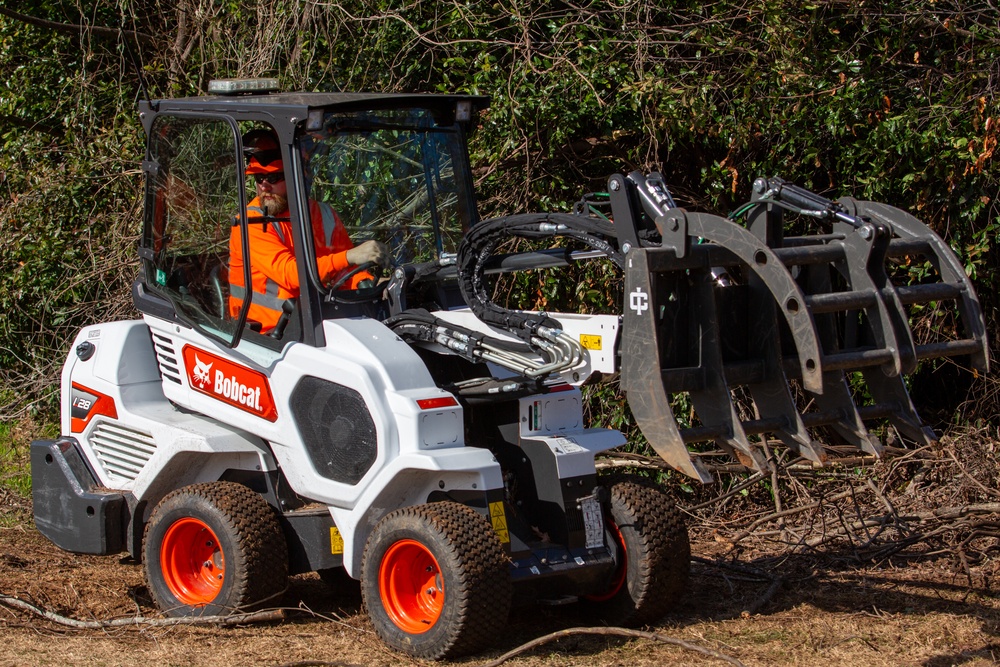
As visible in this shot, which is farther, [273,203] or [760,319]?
[273,203]

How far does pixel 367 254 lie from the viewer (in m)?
5.44

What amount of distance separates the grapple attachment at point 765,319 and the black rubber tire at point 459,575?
2.70 ft

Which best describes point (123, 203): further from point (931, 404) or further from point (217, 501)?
point (931, 404)

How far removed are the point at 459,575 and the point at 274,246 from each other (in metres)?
1.68

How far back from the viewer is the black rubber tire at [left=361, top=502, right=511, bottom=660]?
4.78m

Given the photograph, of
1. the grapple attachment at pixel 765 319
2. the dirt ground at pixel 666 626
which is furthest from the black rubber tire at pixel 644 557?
the grapple attachment at pixel 765 319

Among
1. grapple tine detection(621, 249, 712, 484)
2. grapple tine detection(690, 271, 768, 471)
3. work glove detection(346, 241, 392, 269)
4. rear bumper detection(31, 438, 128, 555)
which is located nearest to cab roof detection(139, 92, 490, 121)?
work glove detection(346, 241, 392, 269)

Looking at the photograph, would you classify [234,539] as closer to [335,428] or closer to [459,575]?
[335,428]

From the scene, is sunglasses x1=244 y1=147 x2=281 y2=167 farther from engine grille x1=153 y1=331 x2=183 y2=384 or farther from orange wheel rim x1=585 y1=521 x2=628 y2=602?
orange wheel rim x1=585 y1=521 x2=628 y2=602

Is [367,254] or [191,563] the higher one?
[367,254]

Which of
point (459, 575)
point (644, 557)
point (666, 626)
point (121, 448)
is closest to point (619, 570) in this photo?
point (644, 557)

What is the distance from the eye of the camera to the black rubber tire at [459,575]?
4781mm

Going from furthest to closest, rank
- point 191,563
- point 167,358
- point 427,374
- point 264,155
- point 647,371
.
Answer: point 167,358 → point 191,563 → point 264,155 → point 427,374 → point 647,371

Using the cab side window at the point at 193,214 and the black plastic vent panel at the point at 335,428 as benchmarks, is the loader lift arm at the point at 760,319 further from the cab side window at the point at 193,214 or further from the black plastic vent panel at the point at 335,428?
the cab side window at the point at 193,214
